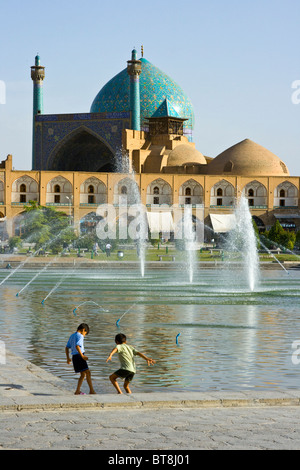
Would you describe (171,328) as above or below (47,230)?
below

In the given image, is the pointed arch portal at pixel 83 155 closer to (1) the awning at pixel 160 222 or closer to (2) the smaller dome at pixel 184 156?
(2) the smaller dome at pixel 184 156

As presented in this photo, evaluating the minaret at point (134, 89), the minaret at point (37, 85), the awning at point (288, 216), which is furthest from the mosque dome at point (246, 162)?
the minaret at point (37, 85)

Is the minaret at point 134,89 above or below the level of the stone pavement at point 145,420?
above

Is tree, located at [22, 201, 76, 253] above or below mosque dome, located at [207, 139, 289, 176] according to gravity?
below

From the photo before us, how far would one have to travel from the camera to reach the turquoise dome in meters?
60.5

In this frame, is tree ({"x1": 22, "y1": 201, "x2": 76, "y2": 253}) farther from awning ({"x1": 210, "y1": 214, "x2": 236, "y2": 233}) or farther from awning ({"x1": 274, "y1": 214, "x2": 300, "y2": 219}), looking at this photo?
awning ({"x1": 274, "y1": 214, "x2": 300, "y2": 219})

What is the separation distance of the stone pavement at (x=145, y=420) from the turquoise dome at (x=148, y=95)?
53.4 meters

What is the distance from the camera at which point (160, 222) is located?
178 feet

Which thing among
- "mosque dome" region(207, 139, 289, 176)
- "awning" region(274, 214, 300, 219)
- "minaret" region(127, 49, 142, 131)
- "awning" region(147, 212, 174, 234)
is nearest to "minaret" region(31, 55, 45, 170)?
"minaret" region(127, 49, 142, 131)

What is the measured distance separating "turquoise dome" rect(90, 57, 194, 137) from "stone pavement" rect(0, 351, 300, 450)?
5344 centimetres

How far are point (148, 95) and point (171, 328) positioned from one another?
50.2 m

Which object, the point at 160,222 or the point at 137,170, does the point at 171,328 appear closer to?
the point at 160,222

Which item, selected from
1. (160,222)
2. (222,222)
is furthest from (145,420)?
(222,222)

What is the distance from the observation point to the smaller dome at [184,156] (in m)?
57.2
